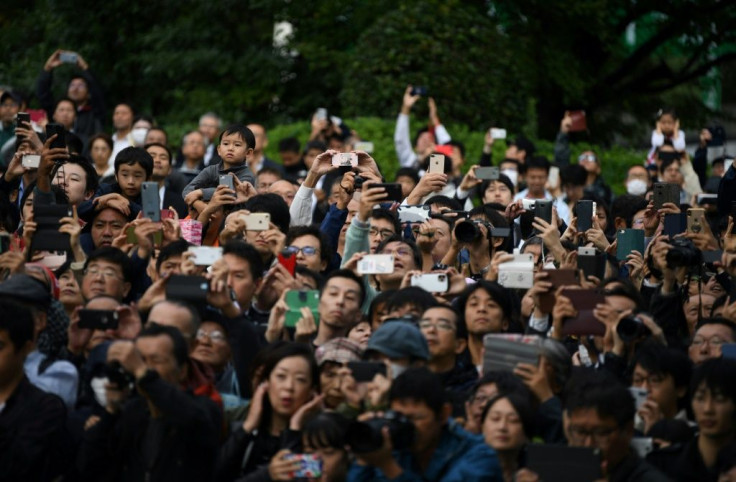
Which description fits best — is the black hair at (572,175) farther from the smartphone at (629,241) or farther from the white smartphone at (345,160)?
the white smartphone at (345,160)

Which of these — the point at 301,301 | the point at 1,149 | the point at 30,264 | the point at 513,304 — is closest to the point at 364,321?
the point at 301,301

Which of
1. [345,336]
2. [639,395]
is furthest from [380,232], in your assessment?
[639,395]

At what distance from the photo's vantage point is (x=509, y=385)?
738 centimetres

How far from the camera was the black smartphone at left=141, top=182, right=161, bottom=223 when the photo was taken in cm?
875

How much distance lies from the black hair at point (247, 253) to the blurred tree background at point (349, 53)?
9030 mm

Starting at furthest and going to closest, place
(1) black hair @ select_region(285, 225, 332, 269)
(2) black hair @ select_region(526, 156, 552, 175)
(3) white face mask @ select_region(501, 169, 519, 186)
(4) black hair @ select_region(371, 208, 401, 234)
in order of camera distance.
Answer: (3) white face mask @ select_region(501, 169, 519, 186) < (2) black hair @ select_region(526, 156, 552, 175) < (4) black hair @ select_region(371, 208, 401, 234) < (1) black hair @ select_region(285, 225, 332, 269)

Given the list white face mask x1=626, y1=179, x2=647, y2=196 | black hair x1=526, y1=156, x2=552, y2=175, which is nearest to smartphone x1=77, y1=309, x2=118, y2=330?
black hair x1=526, y1=156, x2=552, y2=175

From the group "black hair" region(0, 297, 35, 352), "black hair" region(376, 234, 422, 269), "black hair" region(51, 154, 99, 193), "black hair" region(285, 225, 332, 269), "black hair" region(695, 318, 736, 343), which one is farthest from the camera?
"black hair" region(51, 154, 99, 193)

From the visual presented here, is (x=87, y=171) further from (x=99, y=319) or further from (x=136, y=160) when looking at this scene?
(x=99, y=319)

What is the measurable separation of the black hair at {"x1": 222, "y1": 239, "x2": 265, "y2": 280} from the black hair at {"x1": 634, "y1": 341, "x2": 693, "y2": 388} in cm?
221

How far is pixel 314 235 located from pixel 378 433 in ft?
10.6

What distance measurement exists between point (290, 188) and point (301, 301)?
3966mm

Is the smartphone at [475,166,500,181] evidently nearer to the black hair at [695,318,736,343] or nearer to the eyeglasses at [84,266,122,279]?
the black hair at [695,318,736,343]

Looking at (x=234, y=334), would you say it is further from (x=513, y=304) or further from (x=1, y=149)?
(x=1, y=149)
